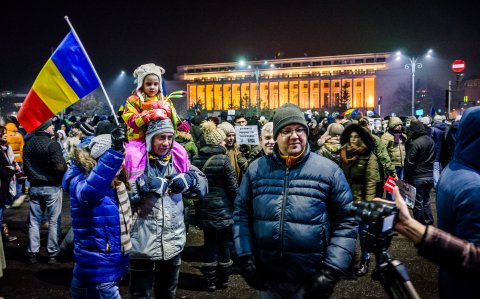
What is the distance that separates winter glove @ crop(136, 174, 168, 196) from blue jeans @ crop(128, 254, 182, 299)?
24.5 inches

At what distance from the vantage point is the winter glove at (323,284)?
2689 mm

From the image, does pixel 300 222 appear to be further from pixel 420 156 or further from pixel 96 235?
pixel 420 156

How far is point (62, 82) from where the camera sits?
12.1 feet

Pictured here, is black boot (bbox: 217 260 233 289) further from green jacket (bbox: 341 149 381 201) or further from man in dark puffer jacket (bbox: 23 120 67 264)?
man in dark puffer jacket (bbox: 23 120 67 264)

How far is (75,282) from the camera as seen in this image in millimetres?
3355

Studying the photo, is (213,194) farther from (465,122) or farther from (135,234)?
(465,122)

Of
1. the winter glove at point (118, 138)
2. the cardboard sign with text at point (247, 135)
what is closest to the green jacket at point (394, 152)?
the cardboard sign with text at point (247, 135)

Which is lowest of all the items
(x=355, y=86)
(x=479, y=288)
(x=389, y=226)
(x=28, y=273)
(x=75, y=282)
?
(x=28, y=273)

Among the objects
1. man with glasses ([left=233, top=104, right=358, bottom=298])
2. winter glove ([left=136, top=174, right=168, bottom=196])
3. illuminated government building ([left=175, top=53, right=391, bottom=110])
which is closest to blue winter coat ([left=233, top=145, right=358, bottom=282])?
man with glasses ([left=233, top=104, right=358, bottom=298])

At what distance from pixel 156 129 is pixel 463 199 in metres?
2.45

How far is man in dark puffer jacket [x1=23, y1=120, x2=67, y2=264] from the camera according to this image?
6.39m

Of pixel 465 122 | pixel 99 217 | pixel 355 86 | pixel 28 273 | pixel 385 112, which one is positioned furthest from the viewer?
pixel 355 86

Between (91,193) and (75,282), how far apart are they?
32.3 inches

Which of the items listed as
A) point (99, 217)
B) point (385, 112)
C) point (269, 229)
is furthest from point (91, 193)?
point (385, 112)
